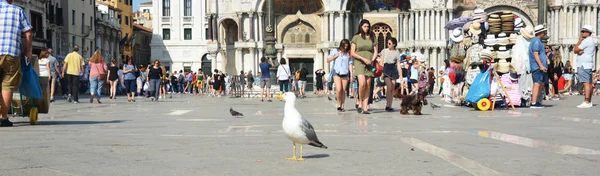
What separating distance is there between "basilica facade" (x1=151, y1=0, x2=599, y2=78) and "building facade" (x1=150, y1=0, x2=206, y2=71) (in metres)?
17.2

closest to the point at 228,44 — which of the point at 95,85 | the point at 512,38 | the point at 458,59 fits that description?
the point at 95,85

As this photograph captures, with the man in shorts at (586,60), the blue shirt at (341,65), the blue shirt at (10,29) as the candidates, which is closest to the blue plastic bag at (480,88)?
the man in shorts at (586,60)

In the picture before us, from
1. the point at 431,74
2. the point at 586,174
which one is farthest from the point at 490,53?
the point at 431,74

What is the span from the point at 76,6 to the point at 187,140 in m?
55.4

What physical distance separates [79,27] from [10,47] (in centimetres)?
5368

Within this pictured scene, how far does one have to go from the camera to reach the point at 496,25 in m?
17.1

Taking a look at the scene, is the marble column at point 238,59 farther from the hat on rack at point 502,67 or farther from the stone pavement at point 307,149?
the stone pavement at point 307,149

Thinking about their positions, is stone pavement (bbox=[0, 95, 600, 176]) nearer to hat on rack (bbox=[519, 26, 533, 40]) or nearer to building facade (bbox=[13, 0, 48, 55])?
hat on rack (bbox=[519, 26, 533, 40])

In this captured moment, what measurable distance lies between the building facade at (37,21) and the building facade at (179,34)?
77.9 feet

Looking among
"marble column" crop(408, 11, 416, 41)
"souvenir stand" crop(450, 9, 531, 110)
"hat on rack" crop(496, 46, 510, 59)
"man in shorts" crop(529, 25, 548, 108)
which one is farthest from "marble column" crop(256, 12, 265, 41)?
"man in shorts" crop(529, 25, 548, 108)

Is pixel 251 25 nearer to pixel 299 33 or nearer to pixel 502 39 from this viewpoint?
pixel 299 33

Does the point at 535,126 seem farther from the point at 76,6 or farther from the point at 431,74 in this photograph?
the point at 76,6

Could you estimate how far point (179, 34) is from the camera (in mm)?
73312

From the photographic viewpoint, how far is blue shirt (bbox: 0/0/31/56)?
31.8 feet
